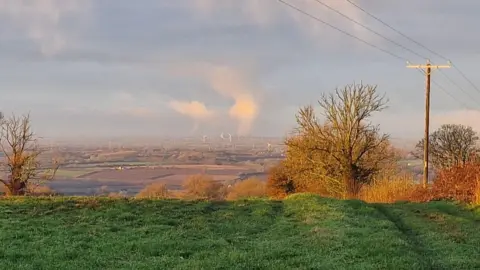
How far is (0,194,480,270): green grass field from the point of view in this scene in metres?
9.95

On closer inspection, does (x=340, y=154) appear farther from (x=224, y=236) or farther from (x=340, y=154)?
(x=224, y=236)

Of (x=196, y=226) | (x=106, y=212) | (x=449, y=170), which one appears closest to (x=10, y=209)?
(x=106, y=212)

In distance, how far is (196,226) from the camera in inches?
591

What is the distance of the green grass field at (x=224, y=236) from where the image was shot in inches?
392

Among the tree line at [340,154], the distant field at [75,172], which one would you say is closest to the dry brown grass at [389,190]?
the tree line at [340,154]

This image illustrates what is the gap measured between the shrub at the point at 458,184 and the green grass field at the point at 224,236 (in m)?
4.90

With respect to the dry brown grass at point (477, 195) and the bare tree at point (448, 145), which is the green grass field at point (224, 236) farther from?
the bare tree at point (448, 145)

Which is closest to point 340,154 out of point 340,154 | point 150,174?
point 340,154

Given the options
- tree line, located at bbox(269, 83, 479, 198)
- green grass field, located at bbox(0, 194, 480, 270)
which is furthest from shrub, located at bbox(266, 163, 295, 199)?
green grass field, located at bbox(0, 194, 480, 270)

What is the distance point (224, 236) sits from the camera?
13.5m

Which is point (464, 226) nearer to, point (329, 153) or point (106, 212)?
point (106, 212)

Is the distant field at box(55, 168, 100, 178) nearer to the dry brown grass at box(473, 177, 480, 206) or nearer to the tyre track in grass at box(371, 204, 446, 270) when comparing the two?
the dry brown grass at box(473, 177, 480, 206)

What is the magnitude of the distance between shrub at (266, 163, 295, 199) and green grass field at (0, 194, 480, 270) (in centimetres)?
2234

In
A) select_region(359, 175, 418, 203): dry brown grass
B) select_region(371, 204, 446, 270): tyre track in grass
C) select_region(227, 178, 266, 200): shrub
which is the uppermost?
select_region(371, 204, 446, 270): tyre track in grass
